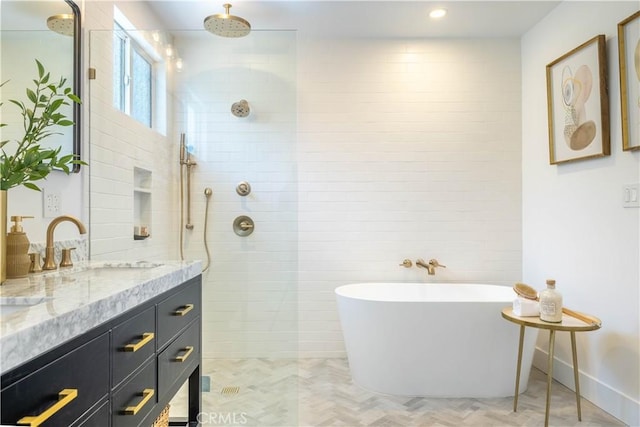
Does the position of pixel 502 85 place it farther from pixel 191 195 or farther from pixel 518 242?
pixel 191 195

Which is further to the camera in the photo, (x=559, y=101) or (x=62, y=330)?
(x=559, y=101)

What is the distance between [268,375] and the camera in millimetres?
2520

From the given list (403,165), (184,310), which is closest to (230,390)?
(184,310)

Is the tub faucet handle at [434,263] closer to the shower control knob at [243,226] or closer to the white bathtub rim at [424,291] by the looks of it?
the white bathtub rim at [424,291]

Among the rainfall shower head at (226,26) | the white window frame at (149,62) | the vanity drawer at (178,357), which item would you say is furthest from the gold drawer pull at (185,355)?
the rainfall shower head at (226,26)

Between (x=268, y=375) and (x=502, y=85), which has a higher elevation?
(x=502, y=85)

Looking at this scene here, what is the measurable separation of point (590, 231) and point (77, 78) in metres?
3.21

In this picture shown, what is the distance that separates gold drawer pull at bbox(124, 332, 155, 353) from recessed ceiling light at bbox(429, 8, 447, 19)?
2.88m

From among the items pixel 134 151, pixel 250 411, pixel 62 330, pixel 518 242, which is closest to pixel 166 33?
pixel 134 151

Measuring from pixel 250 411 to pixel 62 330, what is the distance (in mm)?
1776

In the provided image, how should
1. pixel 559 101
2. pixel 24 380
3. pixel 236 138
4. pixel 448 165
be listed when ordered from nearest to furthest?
pixel 24 380, pixel 236 138, pixel 559 101, pixel 448 165

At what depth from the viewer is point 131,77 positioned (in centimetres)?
244

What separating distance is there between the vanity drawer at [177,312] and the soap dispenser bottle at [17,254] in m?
0.52

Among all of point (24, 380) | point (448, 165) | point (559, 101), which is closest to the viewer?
point (24, 380)
